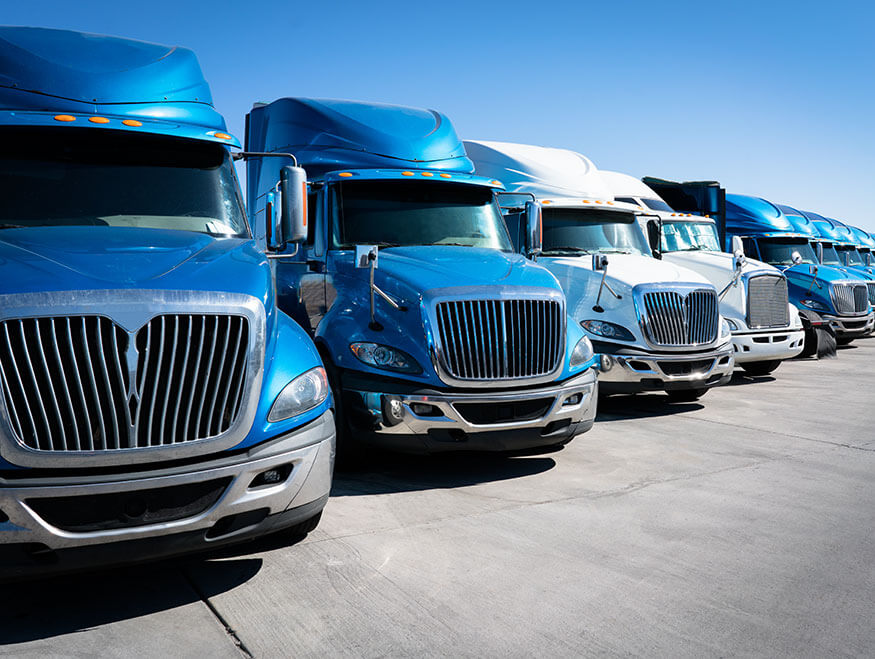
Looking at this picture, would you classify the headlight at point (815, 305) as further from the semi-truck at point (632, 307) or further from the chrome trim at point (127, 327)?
the chrome trim at point (127, 327)

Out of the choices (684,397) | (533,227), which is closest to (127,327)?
(533,227)

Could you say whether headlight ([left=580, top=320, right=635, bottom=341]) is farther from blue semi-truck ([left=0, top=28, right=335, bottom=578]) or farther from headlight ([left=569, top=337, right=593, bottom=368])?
blue semi-truck ([left=0, top=28, right=335, bottom=578])

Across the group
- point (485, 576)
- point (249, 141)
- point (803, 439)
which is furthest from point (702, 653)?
point (249, 141)

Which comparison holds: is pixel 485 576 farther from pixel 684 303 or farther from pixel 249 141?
pixel 249 141

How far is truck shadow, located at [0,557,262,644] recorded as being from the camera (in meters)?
3.53

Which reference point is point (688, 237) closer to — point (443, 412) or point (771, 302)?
point (771, 302)

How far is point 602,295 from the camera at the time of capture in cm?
882

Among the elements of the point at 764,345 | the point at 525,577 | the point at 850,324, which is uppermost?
the point at 525,577

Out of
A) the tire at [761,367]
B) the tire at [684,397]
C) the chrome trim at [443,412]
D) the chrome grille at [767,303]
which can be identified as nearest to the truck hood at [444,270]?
the chrome trim at [443,412]

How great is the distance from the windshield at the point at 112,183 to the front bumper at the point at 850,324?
13946 millimetres

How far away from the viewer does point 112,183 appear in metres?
4.87

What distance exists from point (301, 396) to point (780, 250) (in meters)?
15.0

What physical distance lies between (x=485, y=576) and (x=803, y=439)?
4.76 metres

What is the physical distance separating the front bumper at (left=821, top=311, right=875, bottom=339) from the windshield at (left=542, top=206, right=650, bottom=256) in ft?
24.3
